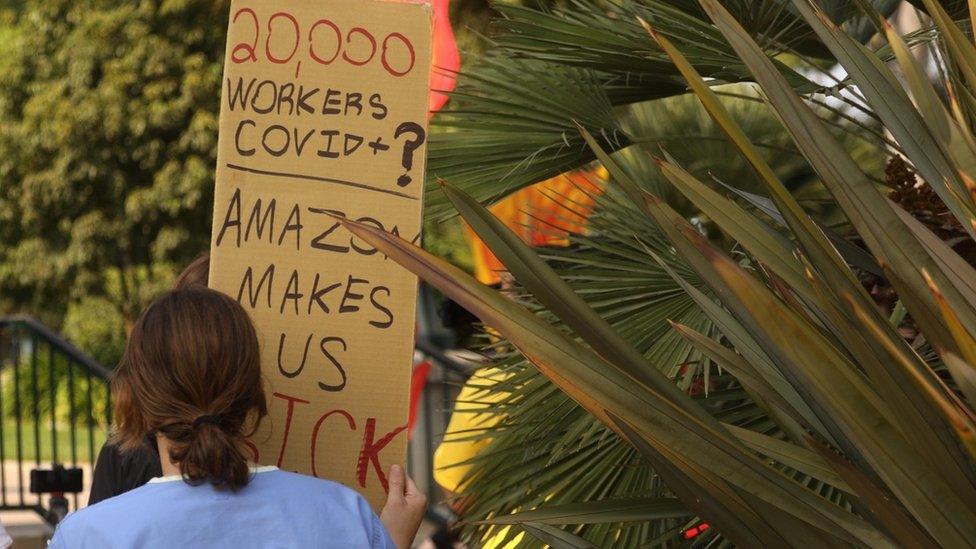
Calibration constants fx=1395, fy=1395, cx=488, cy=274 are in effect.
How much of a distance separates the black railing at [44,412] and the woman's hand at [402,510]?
10.7 ft

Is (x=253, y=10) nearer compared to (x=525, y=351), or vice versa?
(x=525, y=351)

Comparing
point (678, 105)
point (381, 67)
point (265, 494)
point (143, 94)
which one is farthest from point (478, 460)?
point (143, 94)

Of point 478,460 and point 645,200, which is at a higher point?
point 645,200

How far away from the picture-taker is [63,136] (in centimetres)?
1834

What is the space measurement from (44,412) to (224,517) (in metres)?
17.4

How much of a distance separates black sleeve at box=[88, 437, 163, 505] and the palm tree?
0.77 meters

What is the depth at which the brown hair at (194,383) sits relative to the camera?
1.92 m

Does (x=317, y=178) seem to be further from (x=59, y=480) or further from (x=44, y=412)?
(x=44, y=412)

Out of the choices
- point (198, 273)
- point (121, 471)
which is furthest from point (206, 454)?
point (121, 471)

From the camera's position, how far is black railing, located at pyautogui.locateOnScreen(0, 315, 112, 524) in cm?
734

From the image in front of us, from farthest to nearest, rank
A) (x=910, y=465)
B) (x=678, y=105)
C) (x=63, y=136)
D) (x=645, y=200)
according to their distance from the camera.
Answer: (x=63, y=136) < (x=678, y=105) < (x=645, y=200) < (x=910, y=465)

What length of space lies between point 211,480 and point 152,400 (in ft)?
0.46

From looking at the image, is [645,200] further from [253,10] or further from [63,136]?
[63,136]

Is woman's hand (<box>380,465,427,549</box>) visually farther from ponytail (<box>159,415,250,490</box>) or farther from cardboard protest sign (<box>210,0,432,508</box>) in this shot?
ponytail (<box>159,415,250,490</box>)
